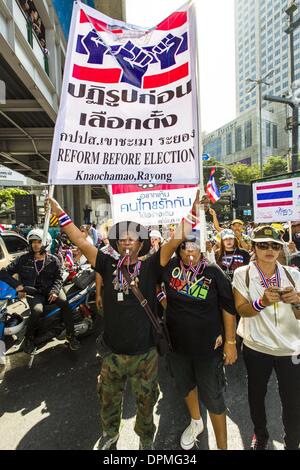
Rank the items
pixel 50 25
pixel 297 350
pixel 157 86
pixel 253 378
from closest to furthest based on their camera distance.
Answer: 1. pixel 297 350
2. pixel 253 378
3. pixel 157 86
4. pixel 50 25

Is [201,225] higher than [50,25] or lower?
lower

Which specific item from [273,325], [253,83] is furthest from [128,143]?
[253,83]

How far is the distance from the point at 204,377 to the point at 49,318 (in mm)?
2467

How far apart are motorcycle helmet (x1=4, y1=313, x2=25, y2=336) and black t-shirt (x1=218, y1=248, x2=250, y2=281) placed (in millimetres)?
2951

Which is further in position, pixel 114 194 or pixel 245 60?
pixel 245 60

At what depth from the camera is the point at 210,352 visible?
235 cm

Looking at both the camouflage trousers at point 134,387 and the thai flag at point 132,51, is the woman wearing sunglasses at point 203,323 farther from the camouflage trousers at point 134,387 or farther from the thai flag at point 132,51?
the thai flag at point 132,51

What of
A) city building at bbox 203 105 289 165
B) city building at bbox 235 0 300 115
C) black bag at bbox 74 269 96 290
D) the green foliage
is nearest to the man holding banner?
black bag at bbox 74 269 96 290

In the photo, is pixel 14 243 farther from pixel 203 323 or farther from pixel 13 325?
pixel 203 323

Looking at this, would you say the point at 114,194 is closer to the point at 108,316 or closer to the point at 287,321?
the point at 108,316

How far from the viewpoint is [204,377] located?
237 centimetres

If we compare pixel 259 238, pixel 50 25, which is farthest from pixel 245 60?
pixel 259 238

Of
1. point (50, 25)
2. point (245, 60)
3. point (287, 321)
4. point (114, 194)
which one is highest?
Result: point (245, 60)
